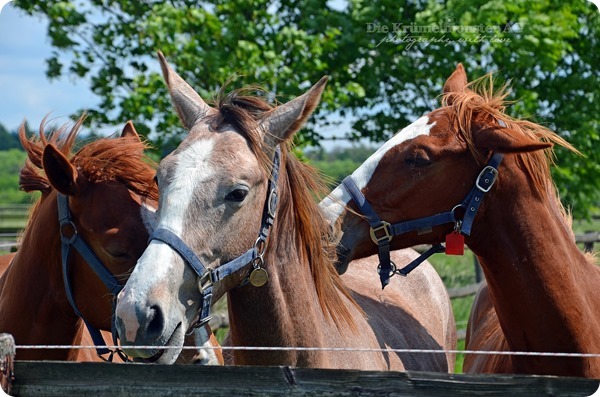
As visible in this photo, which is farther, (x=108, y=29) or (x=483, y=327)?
(x=108, y=29)

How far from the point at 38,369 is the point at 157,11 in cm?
519

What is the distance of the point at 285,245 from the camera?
112 inches

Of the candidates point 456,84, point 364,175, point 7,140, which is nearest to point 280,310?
point 364,175

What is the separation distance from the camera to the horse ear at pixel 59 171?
3.04m

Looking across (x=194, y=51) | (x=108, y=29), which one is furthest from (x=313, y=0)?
(x=108, y=29)

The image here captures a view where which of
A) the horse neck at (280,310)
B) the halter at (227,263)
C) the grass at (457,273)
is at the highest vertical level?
the halter at (227,263)

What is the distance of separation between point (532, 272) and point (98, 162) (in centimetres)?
195

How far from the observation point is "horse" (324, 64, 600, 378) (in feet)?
9.88

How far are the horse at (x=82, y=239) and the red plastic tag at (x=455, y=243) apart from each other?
4.25ft

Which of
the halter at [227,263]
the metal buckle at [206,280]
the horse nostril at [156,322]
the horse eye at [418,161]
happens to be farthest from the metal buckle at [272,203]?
the horse eye at [418,161]

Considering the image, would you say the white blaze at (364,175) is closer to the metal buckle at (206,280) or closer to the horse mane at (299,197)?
the horse mane at (299,197)

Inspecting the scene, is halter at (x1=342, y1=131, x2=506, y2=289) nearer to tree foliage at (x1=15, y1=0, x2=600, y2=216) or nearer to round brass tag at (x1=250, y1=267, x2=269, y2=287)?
round brass tag at (x1=250, y1=267, x2=269, y2=287)

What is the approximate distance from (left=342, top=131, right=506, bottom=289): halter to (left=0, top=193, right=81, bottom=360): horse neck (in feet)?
4.36

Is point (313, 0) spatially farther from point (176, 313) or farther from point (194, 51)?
point (176, 313)
